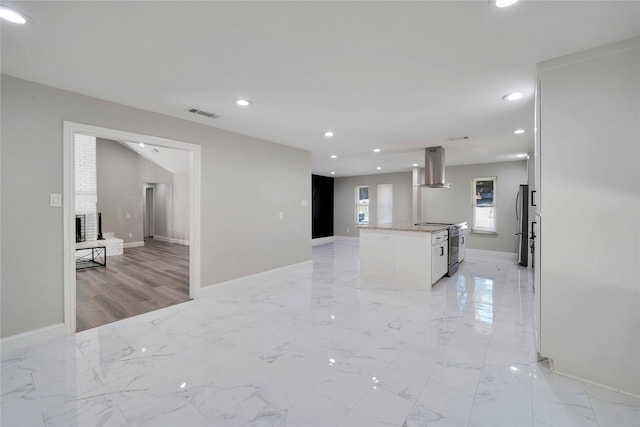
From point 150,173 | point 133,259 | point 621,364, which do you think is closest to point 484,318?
point 621,364

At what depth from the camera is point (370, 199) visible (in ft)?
32.3

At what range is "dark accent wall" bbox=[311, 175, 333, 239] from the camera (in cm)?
993

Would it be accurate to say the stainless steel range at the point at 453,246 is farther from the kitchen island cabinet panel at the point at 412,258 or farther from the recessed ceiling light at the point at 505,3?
the recessed ceiling light at the point at 505,3

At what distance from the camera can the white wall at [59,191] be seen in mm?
2432

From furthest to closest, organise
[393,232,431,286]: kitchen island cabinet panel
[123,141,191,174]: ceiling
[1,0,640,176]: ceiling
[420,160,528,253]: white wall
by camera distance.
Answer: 1. [123,141,191,174]: ceiling
2. [420,160,528,253]: white wall
3. [393,232,431,286]: kitchen island cabinet panel
4. [1,0,640,176]: ceiling

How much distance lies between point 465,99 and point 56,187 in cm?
430

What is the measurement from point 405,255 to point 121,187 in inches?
341

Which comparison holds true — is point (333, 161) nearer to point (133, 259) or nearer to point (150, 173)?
point (133, 259)

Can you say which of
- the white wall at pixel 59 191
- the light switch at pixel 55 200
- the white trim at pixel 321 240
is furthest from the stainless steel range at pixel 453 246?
the light switch at pixel 55 200

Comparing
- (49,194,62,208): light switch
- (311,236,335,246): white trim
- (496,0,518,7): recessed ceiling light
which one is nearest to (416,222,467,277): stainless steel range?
(496,0,518,7): recessed ceiling light

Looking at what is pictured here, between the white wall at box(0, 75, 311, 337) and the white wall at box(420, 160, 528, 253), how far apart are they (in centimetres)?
523

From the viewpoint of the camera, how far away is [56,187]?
2666 millimetres

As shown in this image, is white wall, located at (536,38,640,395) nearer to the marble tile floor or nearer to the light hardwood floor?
the marble tile floor

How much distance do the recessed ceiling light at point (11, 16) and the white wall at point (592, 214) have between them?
3.62 meters
